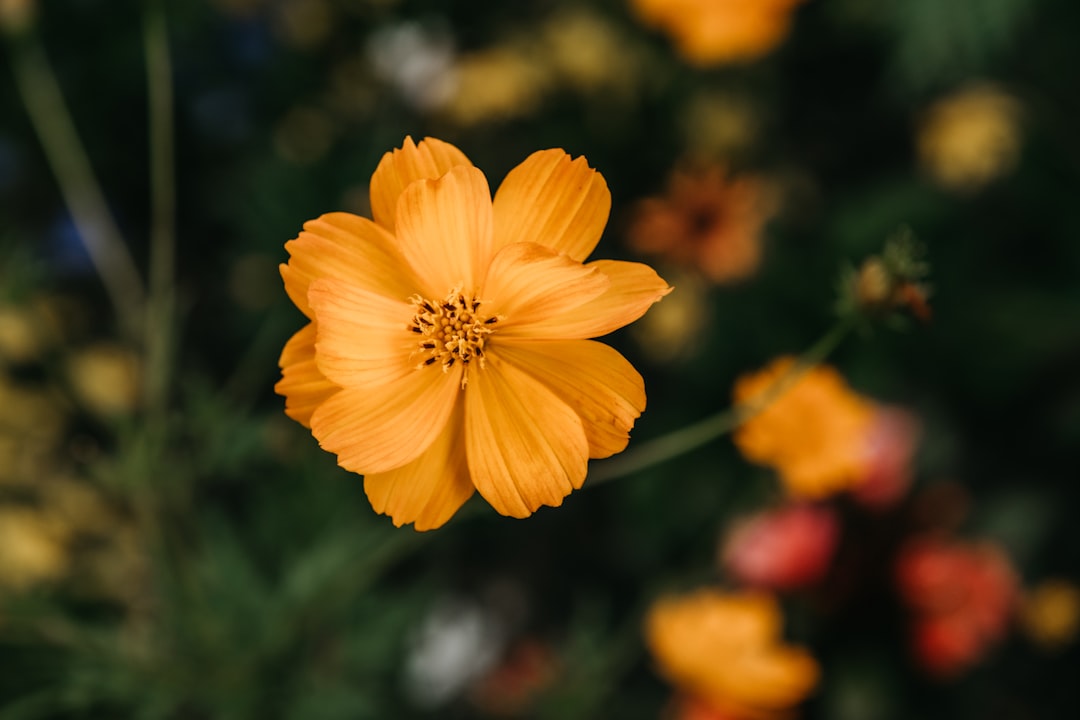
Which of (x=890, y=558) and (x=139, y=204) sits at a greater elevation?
(x=139, y=204)

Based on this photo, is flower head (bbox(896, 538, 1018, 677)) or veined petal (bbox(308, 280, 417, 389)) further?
A: flower head (bbox(896, 538, 1018, 677))

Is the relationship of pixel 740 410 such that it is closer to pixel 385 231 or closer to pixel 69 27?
pixel 385 231

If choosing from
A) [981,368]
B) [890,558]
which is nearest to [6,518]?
[890,558]

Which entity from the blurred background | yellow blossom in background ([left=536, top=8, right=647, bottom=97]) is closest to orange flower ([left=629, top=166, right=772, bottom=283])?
the blurred background

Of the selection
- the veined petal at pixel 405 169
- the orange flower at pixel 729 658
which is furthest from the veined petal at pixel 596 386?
the orange flower at pixel 729 658

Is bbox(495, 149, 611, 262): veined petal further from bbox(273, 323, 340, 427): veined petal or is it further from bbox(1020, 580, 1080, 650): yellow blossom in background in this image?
bbox(1020, 580, 1080, 650): yellow blossom in background

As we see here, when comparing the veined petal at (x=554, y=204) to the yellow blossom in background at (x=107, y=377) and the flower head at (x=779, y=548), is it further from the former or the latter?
the yellow blossom in background at (x=107, y=377)
